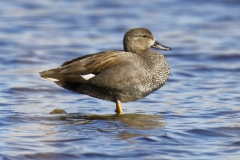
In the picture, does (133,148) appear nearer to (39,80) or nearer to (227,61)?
(39,80)

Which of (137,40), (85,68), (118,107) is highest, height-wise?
(137,40)

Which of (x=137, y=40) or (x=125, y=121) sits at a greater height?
(x=137, y=40)

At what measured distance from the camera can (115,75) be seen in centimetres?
806

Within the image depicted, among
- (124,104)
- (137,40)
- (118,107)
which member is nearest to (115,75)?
(118,107)

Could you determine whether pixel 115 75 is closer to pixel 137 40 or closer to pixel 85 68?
pixel 85 68

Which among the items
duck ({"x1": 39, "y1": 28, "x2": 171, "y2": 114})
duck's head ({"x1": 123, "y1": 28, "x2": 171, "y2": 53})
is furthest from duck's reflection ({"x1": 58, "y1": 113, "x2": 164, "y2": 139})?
duck's head ({"x1": 123, "y1": 28, "x2": 171, "y2": 53})

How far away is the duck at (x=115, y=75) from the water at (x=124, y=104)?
30 centimetres

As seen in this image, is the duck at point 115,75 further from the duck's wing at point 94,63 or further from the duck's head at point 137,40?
the duck's head at point 137,40

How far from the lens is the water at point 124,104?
6.59 meters

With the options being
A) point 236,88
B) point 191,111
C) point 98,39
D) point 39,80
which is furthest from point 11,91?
point 98,39

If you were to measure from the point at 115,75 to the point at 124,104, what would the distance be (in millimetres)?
1016

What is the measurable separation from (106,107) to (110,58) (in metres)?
0.83

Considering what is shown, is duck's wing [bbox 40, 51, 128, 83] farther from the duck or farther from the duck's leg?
the duck's leg

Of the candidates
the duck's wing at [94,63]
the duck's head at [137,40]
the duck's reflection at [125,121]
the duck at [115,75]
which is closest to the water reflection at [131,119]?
the duck's reflection at [125,121]
